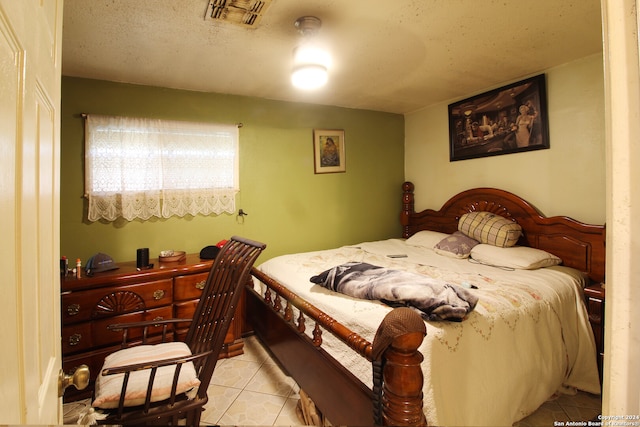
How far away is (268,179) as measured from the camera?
129 inches

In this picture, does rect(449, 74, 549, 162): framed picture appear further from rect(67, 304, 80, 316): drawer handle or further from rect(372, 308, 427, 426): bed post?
rect(67, 304, 80, 316): drawer handle

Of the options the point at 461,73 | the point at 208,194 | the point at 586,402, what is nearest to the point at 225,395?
the point at 208,194

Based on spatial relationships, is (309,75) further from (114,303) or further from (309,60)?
(114,303)

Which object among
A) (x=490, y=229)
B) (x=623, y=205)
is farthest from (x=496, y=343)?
(x=490, y=229)

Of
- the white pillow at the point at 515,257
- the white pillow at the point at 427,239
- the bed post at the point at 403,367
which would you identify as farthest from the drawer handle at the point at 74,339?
the white pillow at the point at 515,257

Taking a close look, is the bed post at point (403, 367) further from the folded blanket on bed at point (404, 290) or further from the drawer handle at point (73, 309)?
the drawer handle at point (73, 309)

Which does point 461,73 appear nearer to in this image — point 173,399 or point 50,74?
point 50,74

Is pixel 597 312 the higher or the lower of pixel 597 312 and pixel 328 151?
the lower

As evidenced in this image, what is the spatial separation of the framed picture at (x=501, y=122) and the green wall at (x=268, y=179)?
0.89m

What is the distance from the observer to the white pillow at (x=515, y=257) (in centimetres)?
233

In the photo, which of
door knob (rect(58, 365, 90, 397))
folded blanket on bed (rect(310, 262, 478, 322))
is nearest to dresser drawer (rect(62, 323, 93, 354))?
folded blanket on bed (rect(310, 262, 478, 322))

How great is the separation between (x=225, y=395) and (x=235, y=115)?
2489mm

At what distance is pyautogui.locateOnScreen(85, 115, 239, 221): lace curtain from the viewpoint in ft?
8.34

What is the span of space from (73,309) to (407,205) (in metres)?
3.50
